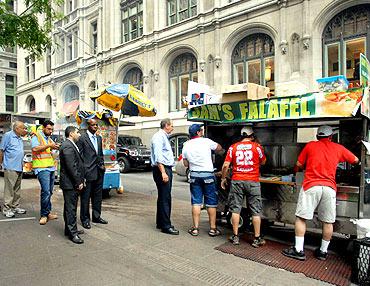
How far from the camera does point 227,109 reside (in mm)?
5441

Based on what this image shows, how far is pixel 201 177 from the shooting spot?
5.32 metres

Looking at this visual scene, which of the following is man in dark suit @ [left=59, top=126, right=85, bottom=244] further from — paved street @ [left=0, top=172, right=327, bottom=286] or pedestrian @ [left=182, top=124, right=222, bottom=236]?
pedestrian @ [left=182, top=124, right=222, bottom=236]

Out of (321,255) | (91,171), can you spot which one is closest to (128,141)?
(91,171)

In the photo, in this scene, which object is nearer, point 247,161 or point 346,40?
point 247,161

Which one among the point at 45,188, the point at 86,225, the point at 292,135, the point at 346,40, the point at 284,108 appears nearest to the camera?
the point at 284,108

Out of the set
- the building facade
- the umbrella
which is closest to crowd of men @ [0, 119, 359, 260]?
the building facade

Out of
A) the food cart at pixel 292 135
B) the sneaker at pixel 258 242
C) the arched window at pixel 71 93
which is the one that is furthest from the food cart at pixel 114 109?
the arched window at pixel 71 93

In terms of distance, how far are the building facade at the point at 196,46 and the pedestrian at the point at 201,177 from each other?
1.53m

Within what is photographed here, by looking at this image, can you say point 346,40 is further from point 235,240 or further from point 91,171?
point 91,171

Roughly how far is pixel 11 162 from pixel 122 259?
Result: 3.54 m

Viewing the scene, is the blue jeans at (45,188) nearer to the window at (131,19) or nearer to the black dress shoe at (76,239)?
the black dress shoe at (76,239)

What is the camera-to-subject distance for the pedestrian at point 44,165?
230 inches

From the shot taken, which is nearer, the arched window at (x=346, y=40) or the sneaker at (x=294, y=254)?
the sneaker at (x=294, y=254)

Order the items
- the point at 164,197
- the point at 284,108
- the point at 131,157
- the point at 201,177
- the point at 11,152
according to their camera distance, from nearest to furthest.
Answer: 1. the point at 284,108
2. the point at 201,177
3. the point at 164,197
4. the point at 11,152
5. the point at 131,157
